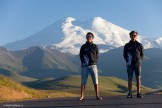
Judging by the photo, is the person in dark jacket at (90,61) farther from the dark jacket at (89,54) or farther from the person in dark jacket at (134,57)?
the person in dark jacket at (134,57)

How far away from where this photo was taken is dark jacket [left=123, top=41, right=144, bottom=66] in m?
16.9

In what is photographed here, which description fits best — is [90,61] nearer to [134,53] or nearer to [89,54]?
[89,54]

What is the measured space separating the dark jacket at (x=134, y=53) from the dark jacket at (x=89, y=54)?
4.26 ft

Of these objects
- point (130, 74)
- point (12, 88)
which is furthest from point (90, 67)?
point (12, 88)

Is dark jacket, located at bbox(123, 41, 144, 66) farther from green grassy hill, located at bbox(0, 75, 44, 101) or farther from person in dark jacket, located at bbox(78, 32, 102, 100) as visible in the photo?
green grassy hill, located at bbox(0, 75, 44, 101)

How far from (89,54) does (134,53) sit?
1.83 metres

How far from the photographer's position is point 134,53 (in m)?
17.0

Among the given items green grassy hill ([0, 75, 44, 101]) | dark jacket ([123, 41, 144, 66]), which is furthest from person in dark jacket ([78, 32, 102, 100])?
green grassy hill ([0, 75, 44, 101])

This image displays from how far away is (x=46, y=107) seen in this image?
13.6 m

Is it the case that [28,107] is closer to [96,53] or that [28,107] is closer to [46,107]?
[46,107]

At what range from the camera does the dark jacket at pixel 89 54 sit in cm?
1656

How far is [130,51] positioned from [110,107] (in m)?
4.87

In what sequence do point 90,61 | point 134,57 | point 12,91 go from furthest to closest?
1. point 12,91
2. point 134,57
3. point 90,61

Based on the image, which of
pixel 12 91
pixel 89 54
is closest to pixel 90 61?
pixel 89 54
